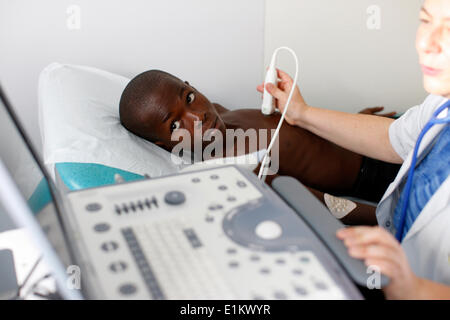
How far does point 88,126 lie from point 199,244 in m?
0.80

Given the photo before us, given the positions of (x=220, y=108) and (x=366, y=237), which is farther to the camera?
(x=220, y=108)

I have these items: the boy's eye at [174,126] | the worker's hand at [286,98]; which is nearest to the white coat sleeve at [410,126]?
the worker's hand at [286,98]

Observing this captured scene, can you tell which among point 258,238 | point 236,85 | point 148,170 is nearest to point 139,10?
point 236,85

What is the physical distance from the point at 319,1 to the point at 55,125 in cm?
120

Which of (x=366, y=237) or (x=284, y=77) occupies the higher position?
(x=284, y=77)

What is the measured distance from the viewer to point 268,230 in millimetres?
663

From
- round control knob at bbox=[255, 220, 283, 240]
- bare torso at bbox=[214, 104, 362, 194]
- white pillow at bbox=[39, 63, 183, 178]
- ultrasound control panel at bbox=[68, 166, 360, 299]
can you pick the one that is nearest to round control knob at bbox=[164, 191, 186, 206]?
ultrasound control panel at bbox=[68, 166, 360, 299]

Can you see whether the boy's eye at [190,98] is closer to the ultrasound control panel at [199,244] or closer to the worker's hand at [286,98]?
the worker's hand at [286,98]

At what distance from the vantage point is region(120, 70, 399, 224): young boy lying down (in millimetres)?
1386

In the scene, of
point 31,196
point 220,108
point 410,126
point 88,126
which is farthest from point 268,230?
point 220,108

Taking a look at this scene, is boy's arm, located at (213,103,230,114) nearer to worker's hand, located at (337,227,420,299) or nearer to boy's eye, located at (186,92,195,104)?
boy's eye, located at (186,92,195,104)

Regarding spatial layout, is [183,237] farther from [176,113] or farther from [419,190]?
[176,113]

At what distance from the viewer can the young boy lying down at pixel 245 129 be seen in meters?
1.39

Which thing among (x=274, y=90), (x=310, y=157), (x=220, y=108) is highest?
(x=274, y=90)
